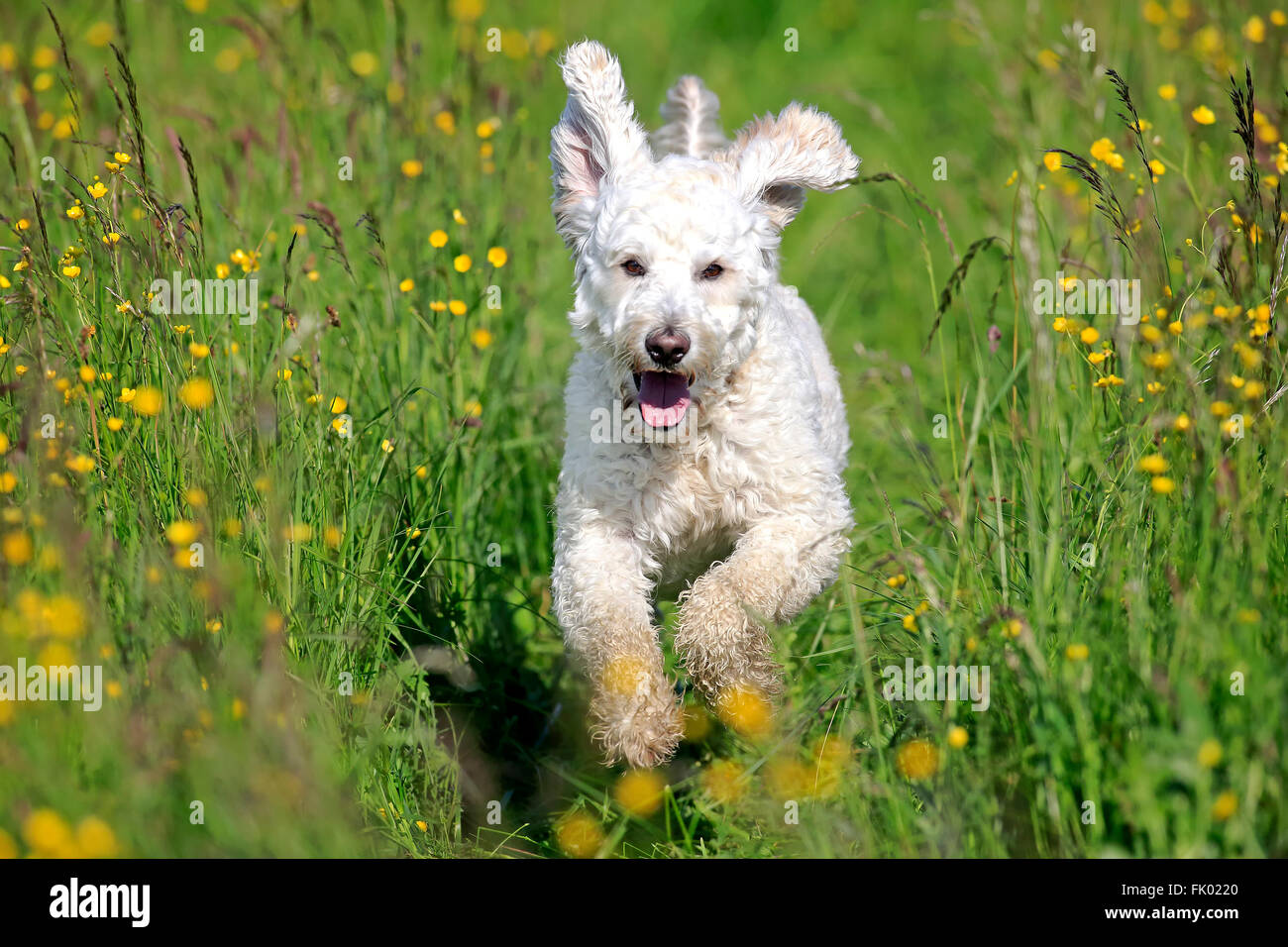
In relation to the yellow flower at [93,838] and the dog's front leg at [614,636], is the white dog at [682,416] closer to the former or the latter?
the dog's front leg at [614,636]

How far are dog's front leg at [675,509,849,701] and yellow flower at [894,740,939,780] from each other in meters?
0.51

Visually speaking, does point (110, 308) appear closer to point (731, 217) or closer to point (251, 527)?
point (251, 527)

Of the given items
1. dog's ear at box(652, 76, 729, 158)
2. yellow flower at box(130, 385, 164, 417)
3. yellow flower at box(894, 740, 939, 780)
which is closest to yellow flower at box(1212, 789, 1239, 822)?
yellow flower at box(894, 740, 939, 780)

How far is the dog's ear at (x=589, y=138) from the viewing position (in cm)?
415

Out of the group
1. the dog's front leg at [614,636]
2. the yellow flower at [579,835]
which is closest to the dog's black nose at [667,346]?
the dog's front leg at [614,636]

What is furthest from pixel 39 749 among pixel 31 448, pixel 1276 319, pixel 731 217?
pixel 1276 319

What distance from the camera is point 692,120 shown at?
502cm

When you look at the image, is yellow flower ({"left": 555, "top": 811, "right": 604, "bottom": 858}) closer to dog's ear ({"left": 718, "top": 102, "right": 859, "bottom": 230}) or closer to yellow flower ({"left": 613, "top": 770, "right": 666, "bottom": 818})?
yellow flower ({"left": 613, "top": 770, "right": 666, "bottom": 818})

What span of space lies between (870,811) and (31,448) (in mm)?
2415

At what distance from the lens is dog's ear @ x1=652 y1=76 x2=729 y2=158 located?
500 centimetres

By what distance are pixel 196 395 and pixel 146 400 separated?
14 centimetres

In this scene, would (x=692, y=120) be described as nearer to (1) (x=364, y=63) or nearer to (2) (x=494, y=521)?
(2) (x=494, y=521)

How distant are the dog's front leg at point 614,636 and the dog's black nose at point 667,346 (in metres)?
0.63

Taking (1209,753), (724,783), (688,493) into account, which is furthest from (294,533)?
(1209,753)
